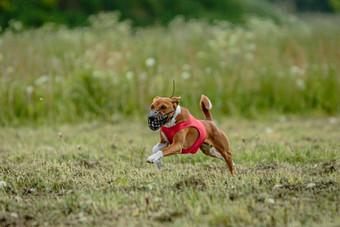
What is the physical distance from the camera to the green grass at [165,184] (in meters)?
2.91

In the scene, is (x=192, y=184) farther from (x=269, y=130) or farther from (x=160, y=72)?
(x=160, y=72)

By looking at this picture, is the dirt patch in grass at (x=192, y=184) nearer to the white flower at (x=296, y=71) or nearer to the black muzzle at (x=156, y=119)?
the black muzzle at (x=156, y=119)

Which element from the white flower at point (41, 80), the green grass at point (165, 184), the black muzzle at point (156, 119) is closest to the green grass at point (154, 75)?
the white flower at point (41, 80)

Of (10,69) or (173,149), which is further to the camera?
(10,69)

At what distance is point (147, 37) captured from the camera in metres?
10.4

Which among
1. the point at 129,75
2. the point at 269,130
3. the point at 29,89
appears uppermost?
the point at 129,75

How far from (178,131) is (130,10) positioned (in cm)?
1476

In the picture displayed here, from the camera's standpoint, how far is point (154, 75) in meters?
8.59

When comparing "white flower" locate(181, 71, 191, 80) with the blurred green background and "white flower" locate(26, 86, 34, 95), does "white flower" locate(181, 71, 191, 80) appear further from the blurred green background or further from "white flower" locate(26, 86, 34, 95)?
"white flower" locate(26, 86, 34, 95)

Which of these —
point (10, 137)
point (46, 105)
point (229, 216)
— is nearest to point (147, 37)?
point (46, 105)

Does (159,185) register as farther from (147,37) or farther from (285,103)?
(147,37)

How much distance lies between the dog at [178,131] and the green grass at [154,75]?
3857mm

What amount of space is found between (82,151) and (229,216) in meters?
2.65

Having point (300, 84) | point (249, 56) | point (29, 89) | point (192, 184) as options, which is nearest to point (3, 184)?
point (192, 184)
